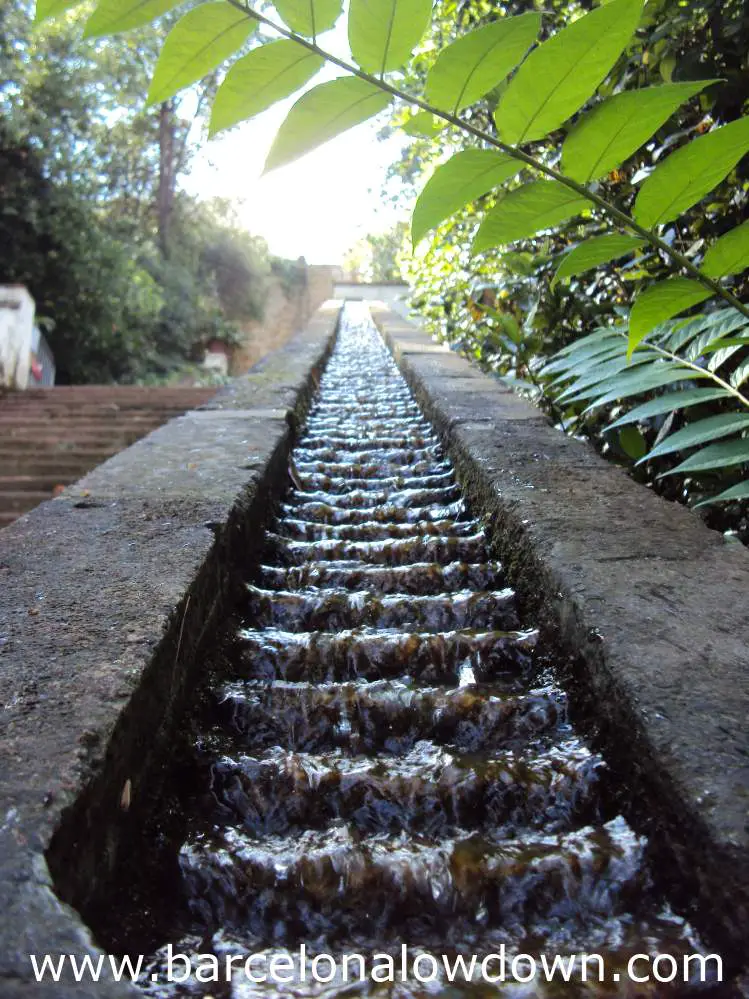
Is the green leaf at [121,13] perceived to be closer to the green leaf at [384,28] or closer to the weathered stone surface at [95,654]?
the green leaf at [384,28]

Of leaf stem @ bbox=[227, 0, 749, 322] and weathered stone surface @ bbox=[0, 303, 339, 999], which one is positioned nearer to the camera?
leaf stem @ bbox=[227, 0, 749, 322]

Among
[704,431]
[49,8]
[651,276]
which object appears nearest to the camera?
[49,8]

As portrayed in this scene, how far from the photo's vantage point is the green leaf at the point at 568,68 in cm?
69

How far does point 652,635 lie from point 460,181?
972 millimetres

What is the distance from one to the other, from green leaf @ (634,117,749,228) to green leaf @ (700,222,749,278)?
74 millimetres

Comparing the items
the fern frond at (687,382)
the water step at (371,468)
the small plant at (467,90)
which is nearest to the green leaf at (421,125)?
the small plant at (467,90)

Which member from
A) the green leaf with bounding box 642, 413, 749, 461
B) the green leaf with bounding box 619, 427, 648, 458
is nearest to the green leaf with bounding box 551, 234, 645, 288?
the green leaf with bounding box 642, 413, 749, 461

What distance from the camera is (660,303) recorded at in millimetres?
865

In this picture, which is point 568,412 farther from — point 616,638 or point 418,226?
point 418,226

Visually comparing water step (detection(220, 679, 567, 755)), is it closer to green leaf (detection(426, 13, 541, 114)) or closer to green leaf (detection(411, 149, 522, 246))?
green leaf (detection(411, 149, 522, 246))

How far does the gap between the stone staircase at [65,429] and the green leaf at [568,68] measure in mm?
3636

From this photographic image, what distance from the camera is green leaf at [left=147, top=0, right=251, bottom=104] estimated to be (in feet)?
2.28

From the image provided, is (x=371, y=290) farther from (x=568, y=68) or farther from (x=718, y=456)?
(x=568, y=68)

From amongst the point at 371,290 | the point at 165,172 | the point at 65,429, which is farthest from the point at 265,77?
the point at 371,290
